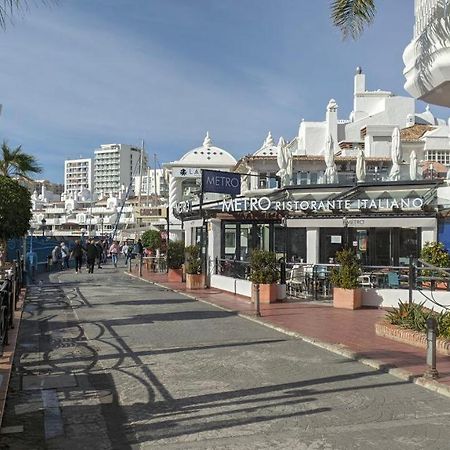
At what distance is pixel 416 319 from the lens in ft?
32.5

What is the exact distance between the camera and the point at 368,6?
9227mm

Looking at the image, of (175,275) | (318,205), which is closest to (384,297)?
(318,205)

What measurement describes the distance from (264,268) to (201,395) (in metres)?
8.80

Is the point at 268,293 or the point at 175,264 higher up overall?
the point at 175,264

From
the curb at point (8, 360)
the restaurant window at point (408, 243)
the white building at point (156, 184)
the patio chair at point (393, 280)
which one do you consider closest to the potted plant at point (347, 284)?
the patio chair at point (393, 280)

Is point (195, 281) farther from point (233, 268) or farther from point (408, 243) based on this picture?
point (408, 243)

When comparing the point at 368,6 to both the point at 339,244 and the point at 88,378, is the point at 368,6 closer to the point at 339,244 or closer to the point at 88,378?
the point at 88,378

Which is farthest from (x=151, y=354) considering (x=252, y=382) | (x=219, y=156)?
(x=219, y=156)

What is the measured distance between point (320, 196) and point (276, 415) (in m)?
18.0

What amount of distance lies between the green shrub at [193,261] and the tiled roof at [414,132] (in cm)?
2029

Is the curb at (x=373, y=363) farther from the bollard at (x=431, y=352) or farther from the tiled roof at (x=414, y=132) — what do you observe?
the tiled roof at (x=414, y=132)

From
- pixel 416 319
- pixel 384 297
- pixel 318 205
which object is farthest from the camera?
pixel 318 205

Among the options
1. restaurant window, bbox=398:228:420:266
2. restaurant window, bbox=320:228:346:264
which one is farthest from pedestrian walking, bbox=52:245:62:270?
restaurant window, bbox=398:228:420:266

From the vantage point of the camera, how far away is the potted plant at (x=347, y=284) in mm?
14078
